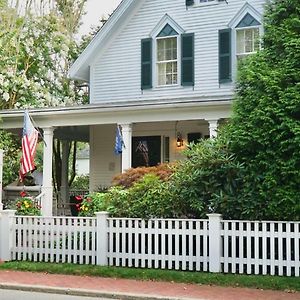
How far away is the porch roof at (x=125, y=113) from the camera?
53.2 ft

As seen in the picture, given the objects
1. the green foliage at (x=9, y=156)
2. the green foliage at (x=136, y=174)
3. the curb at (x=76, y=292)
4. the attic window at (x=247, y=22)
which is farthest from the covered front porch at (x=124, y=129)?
the curb at (x=76, y=292)

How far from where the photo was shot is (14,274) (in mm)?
10953

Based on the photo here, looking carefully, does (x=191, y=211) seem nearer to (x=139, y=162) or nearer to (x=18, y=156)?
(x=139, y=162)

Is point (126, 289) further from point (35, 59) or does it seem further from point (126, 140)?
point (35, 59)

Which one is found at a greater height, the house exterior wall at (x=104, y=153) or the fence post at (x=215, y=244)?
the house exterior wall at (x=104, y=153)

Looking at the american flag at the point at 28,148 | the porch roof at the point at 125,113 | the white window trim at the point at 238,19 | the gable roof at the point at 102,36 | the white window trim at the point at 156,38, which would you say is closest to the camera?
the american flag at the point at 28,148

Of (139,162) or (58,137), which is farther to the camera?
(58,137)

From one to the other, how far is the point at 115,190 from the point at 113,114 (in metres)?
5.65

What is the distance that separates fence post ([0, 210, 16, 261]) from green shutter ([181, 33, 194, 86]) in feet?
30.0

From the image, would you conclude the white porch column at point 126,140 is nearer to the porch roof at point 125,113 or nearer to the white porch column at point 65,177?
the porch roof at point 125,113

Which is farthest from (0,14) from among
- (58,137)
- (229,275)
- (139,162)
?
(229,275)

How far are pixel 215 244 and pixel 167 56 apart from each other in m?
10.9

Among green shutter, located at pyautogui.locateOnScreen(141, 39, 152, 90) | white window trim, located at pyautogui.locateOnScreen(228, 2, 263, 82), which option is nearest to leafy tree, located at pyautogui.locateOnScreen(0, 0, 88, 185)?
green shutter, located at pyautogui.locateOnScreen(141, 39, 152, 90)

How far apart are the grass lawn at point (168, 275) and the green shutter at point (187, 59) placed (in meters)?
9.77
